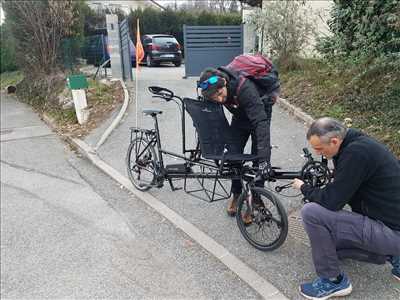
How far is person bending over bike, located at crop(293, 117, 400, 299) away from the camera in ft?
7.97

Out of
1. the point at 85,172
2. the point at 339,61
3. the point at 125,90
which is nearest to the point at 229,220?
the point at 85,172

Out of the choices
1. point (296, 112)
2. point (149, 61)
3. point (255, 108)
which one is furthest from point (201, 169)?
point (149, 61)

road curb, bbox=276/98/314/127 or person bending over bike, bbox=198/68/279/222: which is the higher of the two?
person bending over bike, bbox=198/68/279/222

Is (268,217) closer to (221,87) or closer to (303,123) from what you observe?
(221,87)

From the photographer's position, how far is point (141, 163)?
4.72m

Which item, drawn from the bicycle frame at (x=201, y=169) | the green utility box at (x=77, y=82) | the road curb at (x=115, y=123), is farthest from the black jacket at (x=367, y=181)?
the green utility box at (x=77, y=82)

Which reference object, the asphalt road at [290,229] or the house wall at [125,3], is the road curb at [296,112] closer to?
the asphalt road at [290,229]

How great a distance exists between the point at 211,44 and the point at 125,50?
2.82 m

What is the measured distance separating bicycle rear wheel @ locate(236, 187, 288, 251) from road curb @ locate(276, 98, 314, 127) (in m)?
3.77

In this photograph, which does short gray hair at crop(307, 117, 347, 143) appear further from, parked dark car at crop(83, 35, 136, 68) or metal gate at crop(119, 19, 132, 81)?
parked dark car at crop(83, 35, 136, 68)

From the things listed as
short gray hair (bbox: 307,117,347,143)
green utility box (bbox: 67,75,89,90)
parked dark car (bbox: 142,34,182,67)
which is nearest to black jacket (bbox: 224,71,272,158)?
short gray hair (bbox: 307,117,347,143)

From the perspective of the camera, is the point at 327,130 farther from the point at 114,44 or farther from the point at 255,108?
the point at 114,44

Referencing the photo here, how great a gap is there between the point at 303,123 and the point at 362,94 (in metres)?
1.15

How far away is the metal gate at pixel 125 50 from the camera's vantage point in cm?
1146
